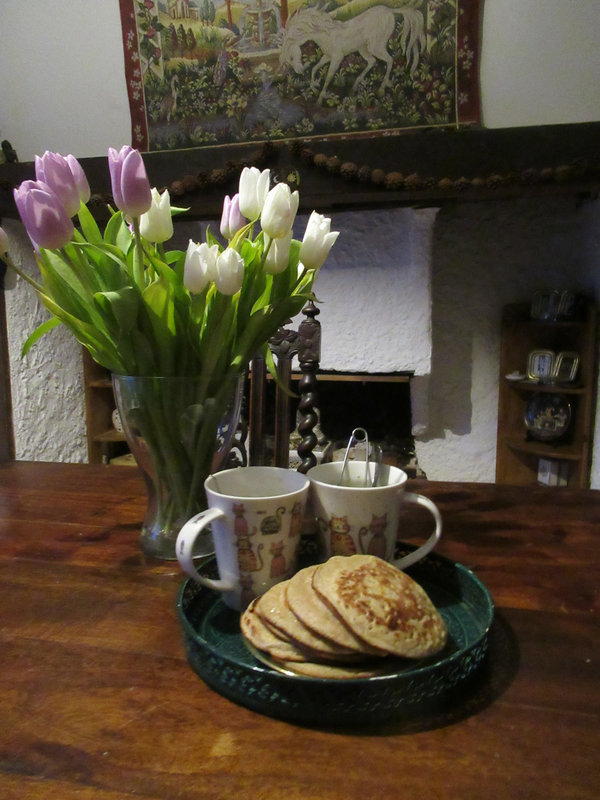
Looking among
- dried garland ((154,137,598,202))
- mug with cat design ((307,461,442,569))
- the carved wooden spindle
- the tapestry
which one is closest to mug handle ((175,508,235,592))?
mug with cat design ((307,461,442,569))

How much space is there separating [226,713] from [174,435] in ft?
0.98

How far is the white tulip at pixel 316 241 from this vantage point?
56 cm

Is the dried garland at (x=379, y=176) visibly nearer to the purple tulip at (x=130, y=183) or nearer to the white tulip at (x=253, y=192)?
the white tulip at (x=253, y=192)

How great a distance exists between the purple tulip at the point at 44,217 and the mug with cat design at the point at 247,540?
0.89 feet

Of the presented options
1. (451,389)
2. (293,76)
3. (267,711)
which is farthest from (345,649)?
(451,389)

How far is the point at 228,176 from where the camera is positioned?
1.84 m

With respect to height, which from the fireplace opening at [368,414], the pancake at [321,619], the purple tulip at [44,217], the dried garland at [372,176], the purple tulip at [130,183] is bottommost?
the fireplace opening at [368,414]

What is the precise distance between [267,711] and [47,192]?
479 mm

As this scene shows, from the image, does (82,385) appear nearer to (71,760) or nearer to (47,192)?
(47,192)

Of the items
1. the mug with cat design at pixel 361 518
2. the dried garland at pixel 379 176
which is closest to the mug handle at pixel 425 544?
the mug with cat design at pixel 361 518

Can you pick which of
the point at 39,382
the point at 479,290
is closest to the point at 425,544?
the point at 479,290

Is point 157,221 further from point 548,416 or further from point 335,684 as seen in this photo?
point 548,416

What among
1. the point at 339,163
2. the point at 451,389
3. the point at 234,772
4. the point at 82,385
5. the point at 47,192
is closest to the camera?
the point at 234,772

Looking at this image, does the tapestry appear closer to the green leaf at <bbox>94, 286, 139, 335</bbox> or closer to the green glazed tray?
the green leaf at <bbox>94, 286, 139, 335</bbox>
